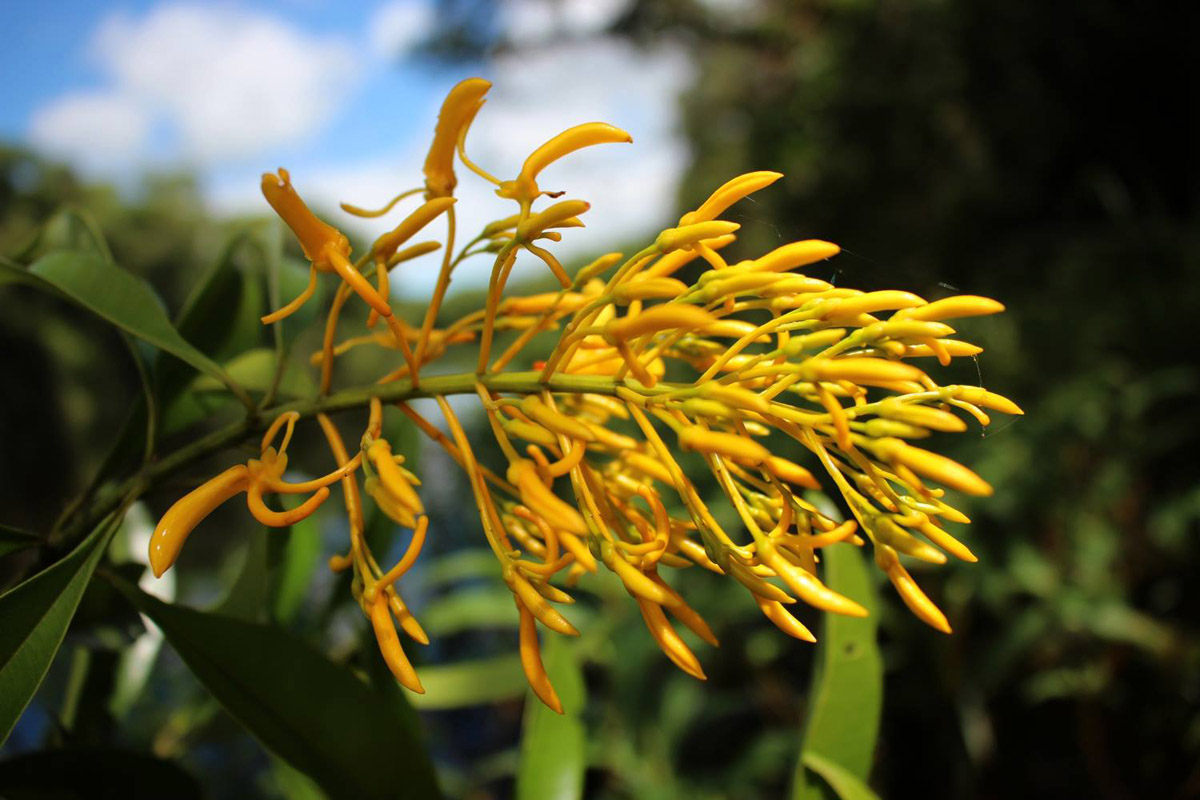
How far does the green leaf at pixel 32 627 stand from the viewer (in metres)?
0.46

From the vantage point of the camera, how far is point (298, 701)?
1.86ft

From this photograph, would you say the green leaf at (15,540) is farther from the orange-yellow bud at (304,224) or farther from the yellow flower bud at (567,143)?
the yellow flower bud at (567,143)

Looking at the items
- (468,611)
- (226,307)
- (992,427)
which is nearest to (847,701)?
(992,427)

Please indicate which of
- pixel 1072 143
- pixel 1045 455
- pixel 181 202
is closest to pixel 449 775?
pixel 1045 455

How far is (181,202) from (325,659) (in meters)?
8.23

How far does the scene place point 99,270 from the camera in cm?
60

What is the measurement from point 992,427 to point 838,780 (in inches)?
10.7

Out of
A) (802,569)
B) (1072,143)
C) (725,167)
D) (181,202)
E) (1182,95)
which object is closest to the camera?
(802,569)

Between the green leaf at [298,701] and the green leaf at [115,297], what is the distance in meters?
0.17

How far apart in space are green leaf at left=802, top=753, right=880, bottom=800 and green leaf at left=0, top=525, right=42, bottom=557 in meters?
0.59

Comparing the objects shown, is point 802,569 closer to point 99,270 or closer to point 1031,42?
point 99,270

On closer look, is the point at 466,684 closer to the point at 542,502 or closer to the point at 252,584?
the point at 252,584

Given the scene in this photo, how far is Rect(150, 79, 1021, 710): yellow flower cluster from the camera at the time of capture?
0.43m

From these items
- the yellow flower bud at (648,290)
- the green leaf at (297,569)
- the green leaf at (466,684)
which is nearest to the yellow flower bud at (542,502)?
the yellow flower bud at (648,290)
